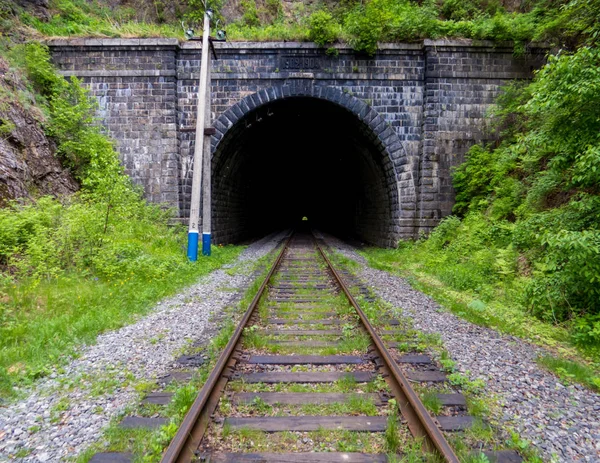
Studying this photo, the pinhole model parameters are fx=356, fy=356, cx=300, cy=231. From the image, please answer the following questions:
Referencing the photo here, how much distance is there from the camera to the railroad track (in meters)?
2.47

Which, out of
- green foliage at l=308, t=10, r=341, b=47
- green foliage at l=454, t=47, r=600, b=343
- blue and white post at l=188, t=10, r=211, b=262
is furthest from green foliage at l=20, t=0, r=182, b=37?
green foliage at l=454, t=47, r=600, b=343

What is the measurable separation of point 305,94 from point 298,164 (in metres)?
16.3

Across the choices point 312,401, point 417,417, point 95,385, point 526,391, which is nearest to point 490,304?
point 526,391

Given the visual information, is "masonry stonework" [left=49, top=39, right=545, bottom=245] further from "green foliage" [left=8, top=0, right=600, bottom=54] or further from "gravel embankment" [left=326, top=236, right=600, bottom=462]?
"gravel embankment" [left=326, top=236, right=600, bottom=462]

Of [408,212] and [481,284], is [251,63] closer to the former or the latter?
[408,212]

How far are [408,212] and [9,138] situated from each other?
11988 mm

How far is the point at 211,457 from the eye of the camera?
2.41 m

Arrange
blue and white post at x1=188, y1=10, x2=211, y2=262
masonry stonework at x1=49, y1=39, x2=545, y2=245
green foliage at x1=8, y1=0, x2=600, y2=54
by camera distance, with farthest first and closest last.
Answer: masonry stonework at x1=49, y1=39, x2=545, y2=245 < green foliage at x1=8, y1=0, x2=600, y2=54 < blue and white post at x1=188, y1=10, x2=211, y2=262

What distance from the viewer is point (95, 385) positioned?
11.2 feet

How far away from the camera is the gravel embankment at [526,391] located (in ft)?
8.55

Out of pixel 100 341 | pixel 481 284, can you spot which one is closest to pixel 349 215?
pixel 481 284

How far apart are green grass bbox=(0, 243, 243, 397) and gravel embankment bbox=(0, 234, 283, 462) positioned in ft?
0.76

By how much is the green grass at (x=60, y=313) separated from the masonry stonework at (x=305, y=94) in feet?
20.6

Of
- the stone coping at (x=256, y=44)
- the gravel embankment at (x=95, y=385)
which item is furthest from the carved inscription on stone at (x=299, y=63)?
the gravel embankment at (x=95, y=385)
